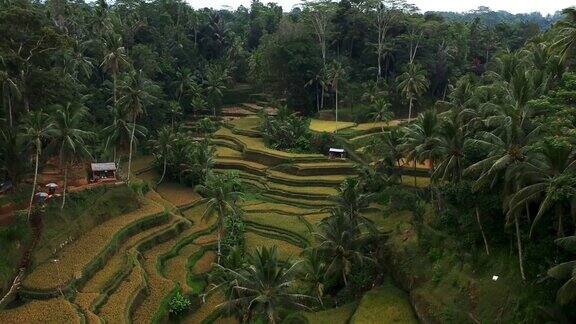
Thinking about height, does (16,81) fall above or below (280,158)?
above

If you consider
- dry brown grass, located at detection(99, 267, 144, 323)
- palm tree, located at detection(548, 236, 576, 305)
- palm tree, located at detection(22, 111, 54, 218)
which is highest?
palm tree, located at detection(22, 111, 54, 218)

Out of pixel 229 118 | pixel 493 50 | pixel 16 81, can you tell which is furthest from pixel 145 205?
pixel 493 50

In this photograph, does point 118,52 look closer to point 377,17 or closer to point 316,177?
point 316,177

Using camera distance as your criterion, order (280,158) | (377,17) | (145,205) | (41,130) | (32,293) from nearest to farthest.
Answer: (32,293) → (41,130) → (145,205) → (280,158) → (377,17)

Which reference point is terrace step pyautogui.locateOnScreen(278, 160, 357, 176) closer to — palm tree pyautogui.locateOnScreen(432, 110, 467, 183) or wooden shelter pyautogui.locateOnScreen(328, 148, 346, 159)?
wooden shelter pyautogui.locateOnScreen(328, 148, 346, 159)

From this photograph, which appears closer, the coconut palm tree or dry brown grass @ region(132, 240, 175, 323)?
dry brown grass @ region(132, 240, 175, 323)

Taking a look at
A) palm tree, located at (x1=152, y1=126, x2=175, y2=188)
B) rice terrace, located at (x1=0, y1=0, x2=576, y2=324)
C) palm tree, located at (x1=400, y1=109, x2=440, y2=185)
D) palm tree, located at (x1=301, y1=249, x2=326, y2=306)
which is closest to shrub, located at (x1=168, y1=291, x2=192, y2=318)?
rice terrace, located at (x1=0, y1=0, x2=576, y2=324)

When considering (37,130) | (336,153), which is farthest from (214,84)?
(37,130)
